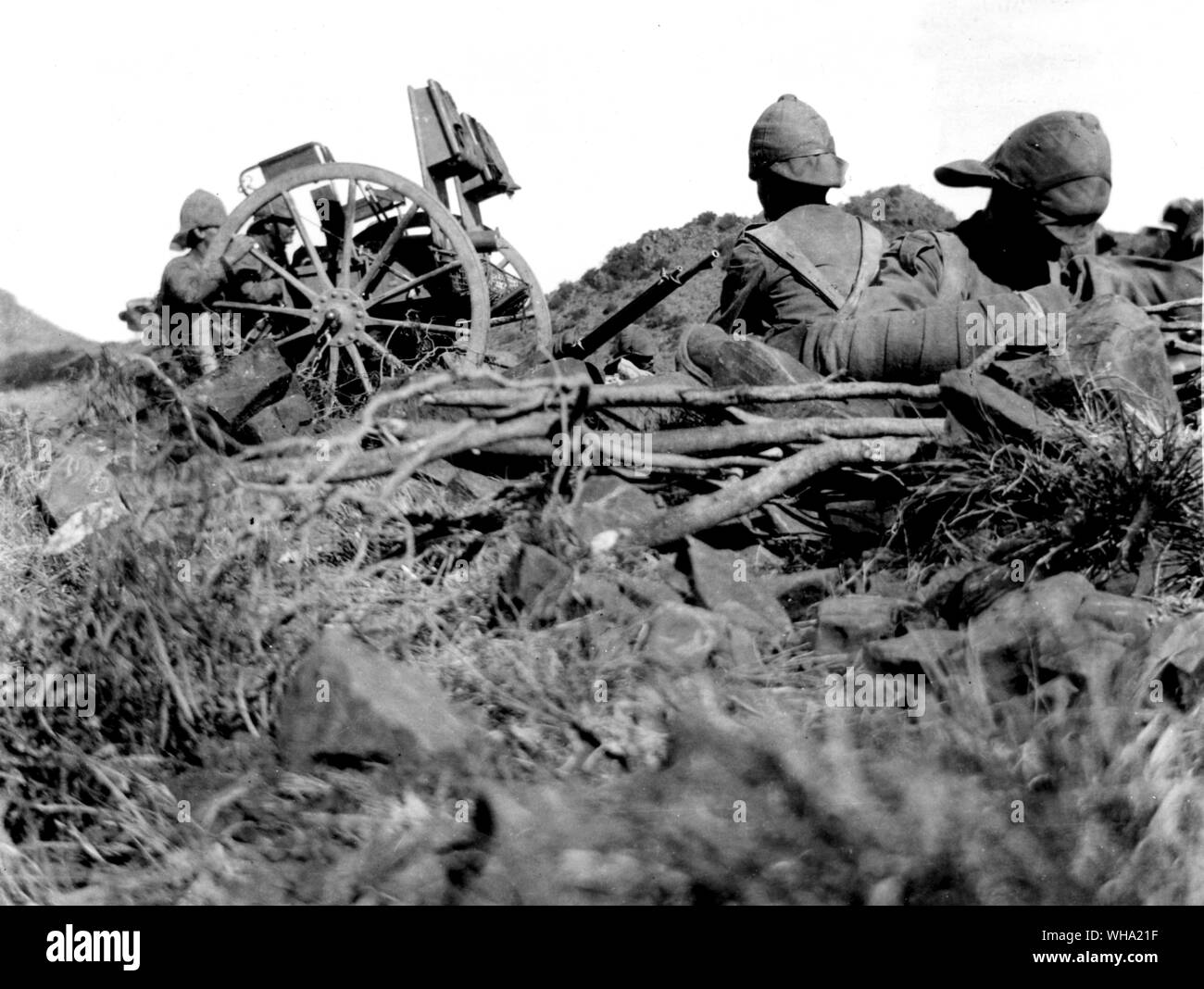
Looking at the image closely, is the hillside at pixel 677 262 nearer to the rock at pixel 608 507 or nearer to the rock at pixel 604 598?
the rock at pixel 608 507

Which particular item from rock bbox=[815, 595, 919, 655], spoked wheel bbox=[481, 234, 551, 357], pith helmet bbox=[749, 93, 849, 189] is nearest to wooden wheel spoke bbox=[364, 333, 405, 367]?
spoked wheel bbox=[481, 234, 551, 357]

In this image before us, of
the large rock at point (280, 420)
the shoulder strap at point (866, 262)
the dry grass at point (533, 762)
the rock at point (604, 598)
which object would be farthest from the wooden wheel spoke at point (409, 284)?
the rock at point (604, 598)

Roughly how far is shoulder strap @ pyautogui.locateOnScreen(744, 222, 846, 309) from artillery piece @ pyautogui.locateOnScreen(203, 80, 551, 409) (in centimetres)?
171

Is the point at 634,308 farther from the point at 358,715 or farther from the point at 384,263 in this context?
the point at 358,715

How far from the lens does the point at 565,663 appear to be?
383cm

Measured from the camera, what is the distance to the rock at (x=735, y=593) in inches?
160

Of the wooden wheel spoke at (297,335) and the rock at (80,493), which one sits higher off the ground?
the wooden wheel spoke at (297,335)

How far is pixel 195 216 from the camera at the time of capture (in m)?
8.60

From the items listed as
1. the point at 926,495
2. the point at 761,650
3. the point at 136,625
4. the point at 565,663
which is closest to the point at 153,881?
the point at 136,625

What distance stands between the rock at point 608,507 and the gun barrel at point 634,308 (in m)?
3.19

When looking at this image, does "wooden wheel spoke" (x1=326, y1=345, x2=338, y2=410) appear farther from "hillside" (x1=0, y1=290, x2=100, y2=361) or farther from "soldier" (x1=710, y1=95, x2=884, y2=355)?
"soldier" (x1=710, y1=95, x2=884, y2=355)

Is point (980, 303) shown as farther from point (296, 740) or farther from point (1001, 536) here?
point (296, 740)

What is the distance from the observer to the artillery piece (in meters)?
7.30

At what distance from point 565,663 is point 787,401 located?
1.42 metres
